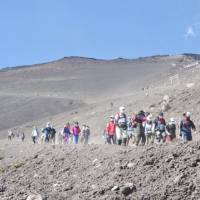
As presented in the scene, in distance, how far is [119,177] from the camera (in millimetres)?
14750

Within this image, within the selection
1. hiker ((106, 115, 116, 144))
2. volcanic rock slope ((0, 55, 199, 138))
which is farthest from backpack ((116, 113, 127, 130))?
volcanic rock slope ((0, 55, 199, 138))

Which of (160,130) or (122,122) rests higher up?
(122,122)

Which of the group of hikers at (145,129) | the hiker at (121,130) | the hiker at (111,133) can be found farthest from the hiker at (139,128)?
the hiker at (111,133)

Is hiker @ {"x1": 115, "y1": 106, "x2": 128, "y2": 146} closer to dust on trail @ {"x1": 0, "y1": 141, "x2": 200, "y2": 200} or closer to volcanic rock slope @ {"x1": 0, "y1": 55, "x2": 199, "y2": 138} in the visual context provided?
dust on trail @ {"x1": 0, "y1": 141, "x2": 200, "y2": 200}

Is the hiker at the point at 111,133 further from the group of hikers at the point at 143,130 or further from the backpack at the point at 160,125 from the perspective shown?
the backpack at the point at 160,125

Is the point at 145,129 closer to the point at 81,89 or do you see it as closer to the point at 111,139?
the point at 111,139

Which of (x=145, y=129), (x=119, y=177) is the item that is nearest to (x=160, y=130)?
(x=145, y=129)

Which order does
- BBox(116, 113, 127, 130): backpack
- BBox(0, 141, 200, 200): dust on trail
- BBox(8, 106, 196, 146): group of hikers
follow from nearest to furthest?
BBox(0, 141, 200, 200): dust on trail < BBox(8, 106, 196, 146): group of hikers < BBox(116, 113, 127, 130): backpack

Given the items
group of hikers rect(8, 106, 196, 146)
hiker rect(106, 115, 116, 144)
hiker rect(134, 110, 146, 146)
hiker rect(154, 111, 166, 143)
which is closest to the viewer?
hiker rect(134, 110, 146, 146)

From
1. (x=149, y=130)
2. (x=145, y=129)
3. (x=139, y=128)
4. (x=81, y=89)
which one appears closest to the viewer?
(x=139, y=128)

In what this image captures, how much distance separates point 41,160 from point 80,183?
5801 mm

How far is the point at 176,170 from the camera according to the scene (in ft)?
46.2

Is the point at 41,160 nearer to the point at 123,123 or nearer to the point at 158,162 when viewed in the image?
the point at 123,123

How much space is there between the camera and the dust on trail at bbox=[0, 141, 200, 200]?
44.0 ft
